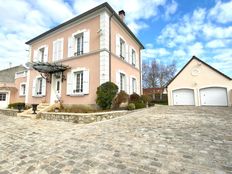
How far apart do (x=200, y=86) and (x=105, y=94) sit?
12.4 metres

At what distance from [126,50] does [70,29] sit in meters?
4.67

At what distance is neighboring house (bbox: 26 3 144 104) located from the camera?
365 inches

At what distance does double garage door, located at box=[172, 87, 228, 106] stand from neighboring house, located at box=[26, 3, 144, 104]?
722 cm

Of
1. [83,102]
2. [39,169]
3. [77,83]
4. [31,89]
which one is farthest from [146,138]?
[31,89]

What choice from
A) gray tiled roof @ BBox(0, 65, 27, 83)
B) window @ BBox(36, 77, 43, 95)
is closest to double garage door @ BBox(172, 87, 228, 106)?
window @ BBox(36, 77, 43, 95)

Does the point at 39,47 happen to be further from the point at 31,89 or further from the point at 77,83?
the point at 77,83

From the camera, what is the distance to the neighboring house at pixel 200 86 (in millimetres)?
14641

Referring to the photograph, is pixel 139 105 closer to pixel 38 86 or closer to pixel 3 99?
pixel 38 86

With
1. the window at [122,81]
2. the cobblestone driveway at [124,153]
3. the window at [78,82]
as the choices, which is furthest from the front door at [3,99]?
the cobblestone driveway at [124,153]

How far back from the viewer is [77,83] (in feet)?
33.3

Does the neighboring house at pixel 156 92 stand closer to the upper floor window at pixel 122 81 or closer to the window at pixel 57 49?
the upper floor window at pixel 122 81

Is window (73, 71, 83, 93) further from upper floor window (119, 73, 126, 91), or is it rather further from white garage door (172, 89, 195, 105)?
white garage door (172, 89, 195, 105)

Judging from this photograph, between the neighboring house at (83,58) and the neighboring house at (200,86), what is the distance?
7.12 metres

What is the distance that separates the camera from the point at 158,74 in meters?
28.1
